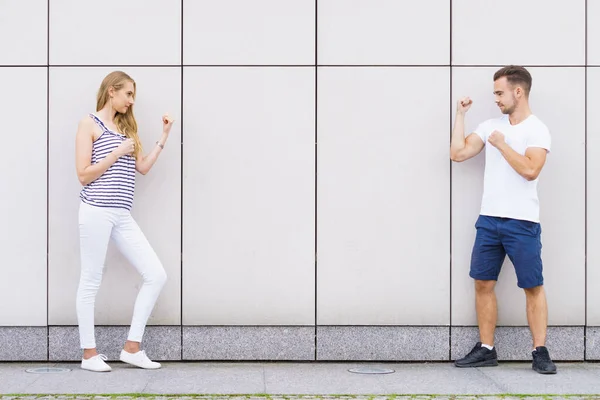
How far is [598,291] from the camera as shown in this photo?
7.07 m

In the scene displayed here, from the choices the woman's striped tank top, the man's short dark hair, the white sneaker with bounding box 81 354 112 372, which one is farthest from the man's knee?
the white sneaker with bounding box 81 354 112 372

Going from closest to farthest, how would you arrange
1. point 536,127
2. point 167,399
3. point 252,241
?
point 167,399, point 536,127, point 252,241

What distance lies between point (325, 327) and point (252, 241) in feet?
3.08

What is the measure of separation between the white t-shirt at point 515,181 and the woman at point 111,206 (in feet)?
8.57

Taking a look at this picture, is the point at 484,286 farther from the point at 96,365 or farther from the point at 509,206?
the point at 96,365

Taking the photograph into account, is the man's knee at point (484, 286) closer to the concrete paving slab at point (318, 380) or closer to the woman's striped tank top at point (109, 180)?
the concrete paving slab at point (318, 380)

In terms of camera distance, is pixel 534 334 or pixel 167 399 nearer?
pixel 167 399

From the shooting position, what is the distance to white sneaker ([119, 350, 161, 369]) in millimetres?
6656

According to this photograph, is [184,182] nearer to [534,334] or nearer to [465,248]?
[465,248]

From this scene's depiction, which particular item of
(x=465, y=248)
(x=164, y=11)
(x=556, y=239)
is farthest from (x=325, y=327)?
(x=164, y=11)

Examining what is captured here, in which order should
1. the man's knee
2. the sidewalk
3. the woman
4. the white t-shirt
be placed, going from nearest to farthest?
1. the sidewalk
2. the woman
3. the white t-shirt
4. the man's knee

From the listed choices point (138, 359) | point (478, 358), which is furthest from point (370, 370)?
point (138, 359)

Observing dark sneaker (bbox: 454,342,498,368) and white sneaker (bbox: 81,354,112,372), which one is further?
dark sneaker (bbox: 454,342,498,368)

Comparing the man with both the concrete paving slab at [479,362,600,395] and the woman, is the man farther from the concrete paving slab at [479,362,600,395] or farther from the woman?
the woman
